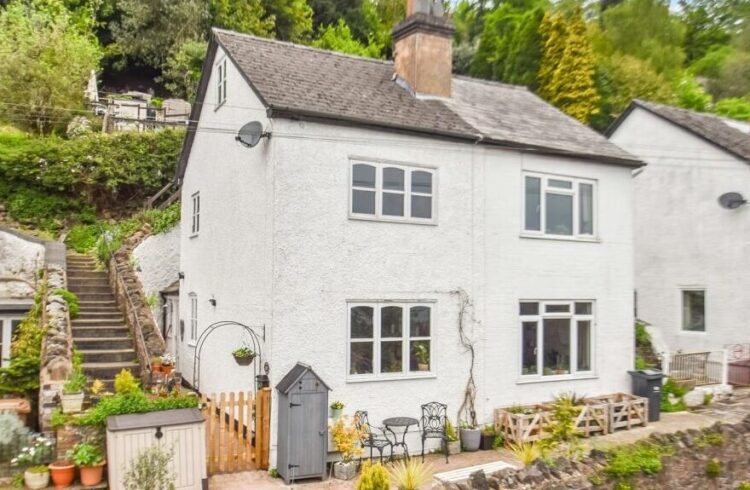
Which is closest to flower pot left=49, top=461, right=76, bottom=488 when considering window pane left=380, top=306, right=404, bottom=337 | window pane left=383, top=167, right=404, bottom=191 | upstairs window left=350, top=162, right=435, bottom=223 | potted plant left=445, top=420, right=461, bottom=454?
window pane left=380, top=306, right=404, bottom=337

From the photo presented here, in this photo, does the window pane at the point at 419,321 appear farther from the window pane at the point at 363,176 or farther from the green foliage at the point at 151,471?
the green foliage at the point at 151,471

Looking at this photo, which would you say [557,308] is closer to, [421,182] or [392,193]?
[421,182]

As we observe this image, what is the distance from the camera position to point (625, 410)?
14.4 meters

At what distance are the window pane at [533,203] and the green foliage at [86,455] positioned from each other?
32.6 feet

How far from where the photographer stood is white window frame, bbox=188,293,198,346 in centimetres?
1727

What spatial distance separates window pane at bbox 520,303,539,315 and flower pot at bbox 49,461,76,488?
377 inches

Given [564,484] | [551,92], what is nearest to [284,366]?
[564,484]

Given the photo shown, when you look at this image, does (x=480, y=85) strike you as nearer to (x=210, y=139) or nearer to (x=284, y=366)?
(x=210, y=139)

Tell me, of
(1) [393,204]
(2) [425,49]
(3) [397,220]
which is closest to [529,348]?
(3) [397,220]

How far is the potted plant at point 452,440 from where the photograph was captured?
12.4 metres

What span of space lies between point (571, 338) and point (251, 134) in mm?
8917

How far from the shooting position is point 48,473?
9.39 meters

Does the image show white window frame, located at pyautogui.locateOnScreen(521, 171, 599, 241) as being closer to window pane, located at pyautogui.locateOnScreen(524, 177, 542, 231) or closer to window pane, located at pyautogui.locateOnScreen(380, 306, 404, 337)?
window pane, located at pyautogui.locateOnScreen(524, 177, 542, 231)

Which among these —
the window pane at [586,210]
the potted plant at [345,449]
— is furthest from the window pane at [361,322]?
the window pane at [586,210]
